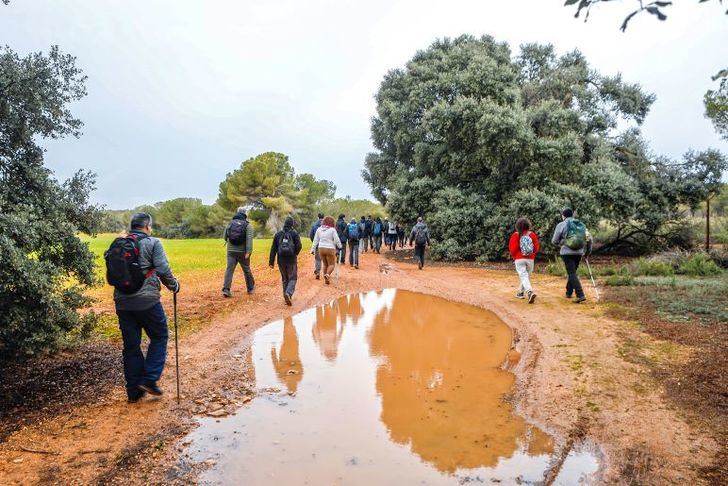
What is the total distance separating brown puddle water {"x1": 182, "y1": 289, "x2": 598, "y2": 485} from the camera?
13.5ft

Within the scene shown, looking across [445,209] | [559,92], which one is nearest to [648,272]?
[445,209]

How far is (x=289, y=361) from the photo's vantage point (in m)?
7.19

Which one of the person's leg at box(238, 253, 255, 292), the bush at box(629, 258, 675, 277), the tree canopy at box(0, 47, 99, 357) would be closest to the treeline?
the bush at box(629, 258, 675, 277)

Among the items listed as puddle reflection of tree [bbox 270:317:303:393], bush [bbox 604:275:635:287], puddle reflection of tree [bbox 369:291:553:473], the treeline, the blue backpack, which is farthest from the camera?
the treeline

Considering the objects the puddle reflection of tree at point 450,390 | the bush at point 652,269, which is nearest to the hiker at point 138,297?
the puddle reflection of tree at point 450,390

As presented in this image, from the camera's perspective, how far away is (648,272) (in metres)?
15.1

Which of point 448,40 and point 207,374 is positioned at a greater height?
point 448,40

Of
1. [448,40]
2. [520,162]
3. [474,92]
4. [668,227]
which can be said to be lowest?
[668,227]

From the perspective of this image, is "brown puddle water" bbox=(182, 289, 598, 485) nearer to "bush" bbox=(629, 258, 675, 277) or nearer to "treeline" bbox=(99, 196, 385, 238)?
"bush" bbox=(629, 258, 675, 277)

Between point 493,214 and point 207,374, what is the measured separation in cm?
1601

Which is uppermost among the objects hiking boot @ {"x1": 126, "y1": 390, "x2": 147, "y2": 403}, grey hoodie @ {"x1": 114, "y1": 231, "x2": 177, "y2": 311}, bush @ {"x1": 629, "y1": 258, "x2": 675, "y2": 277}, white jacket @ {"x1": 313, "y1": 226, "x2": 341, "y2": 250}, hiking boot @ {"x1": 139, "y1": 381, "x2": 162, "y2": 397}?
white jacket @ {"x1": 313, "y1": 226, "x2": 341, "y2": 250}

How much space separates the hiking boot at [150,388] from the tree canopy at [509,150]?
15485 mm

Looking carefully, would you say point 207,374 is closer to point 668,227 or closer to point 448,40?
point 668,227

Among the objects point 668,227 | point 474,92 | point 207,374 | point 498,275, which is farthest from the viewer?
point 668,227
